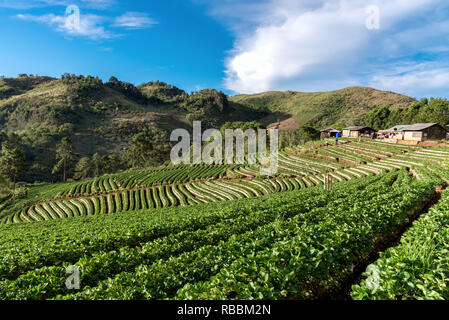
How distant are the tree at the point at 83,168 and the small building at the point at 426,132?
10260cm

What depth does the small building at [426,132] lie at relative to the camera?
1884 inches

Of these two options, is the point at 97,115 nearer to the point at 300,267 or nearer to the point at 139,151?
the point at 139,151

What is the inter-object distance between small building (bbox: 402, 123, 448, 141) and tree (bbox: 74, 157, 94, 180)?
337 feet

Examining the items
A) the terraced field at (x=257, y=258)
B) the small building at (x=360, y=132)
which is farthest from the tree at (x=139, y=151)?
the small building at (x=360, y=132)

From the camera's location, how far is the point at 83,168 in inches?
3150

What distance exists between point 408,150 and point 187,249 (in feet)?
170

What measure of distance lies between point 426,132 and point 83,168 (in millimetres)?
107037

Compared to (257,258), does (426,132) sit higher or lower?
higher

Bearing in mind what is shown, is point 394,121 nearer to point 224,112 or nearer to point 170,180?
point 170,180

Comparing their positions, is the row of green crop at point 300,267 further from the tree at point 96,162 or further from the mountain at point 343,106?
the mountain at point 343,106

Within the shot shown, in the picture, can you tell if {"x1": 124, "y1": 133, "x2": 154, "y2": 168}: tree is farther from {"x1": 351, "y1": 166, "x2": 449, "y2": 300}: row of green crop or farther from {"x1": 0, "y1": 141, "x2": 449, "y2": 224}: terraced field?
{"x1": 351, "y1": 166, "x2": 449, "y2": 300}: row of green crop

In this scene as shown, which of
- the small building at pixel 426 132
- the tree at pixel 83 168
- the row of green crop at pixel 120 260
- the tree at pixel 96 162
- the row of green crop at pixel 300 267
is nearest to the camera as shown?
the row of green crop at pixel 300 267

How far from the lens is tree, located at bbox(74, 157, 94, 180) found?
78738mm

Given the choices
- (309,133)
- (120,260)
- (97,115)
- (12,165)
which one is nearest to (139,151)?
(12,165)
